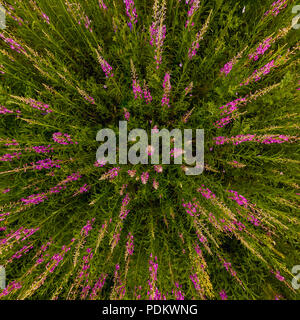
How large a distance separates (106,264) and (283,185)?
9.40 ft

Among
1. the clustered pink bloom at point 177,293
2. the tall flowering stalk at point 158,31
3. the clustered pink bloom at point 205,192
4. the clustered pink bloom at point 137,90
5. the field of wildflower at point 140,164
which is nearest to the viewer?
the tall flowering stalk at point 158,31

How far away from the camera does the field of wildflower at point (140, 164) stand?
101 inches

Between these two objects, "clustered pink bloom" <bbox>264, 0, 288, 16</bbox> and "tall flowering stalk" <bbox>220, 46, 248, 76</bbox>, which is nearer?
"tall flowering stalk" <bbox>220, 46, 248, 76</bbox>

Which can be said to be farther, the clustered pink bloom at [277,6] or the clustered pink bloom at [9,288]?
the clustered pink bloom at [9,288]

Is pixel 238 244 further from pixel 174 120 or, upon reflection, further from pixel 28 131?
pixel 28 131

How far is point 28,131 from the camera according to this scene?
2820 mm

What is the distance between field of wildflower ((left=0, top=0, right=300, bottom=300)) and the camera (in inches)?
101

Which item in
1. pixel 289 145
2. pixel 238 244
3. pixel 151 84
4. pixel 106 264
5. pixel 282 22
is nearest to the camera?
pixel 151 84

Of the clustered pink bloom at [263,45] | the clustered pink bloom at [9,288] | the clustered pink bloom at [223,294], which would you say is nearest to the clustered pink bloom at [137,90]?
the clustered pink bloom at [263,45]

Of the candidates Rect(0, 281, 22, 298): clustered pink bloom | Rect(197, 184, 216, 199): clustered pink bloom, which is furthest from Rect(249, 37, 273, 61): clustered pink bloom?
Rect(0, 281, 22, 298): clustered pink bloom

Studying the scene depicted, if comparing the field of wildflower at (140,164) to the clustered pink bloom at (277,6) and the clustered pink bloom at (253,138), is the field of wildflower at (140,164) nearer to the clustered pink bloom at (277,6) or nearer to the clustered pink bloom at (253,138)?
the clustered pink bloom at (277,6)

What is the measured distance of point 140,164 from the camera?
2605 millimetres

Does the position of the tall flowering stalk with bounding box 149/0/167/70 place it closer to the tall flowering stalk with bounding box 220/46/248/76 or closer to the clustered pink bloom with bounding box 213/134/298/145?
the tall flowering stalk with bounding box 220/46/248/76
